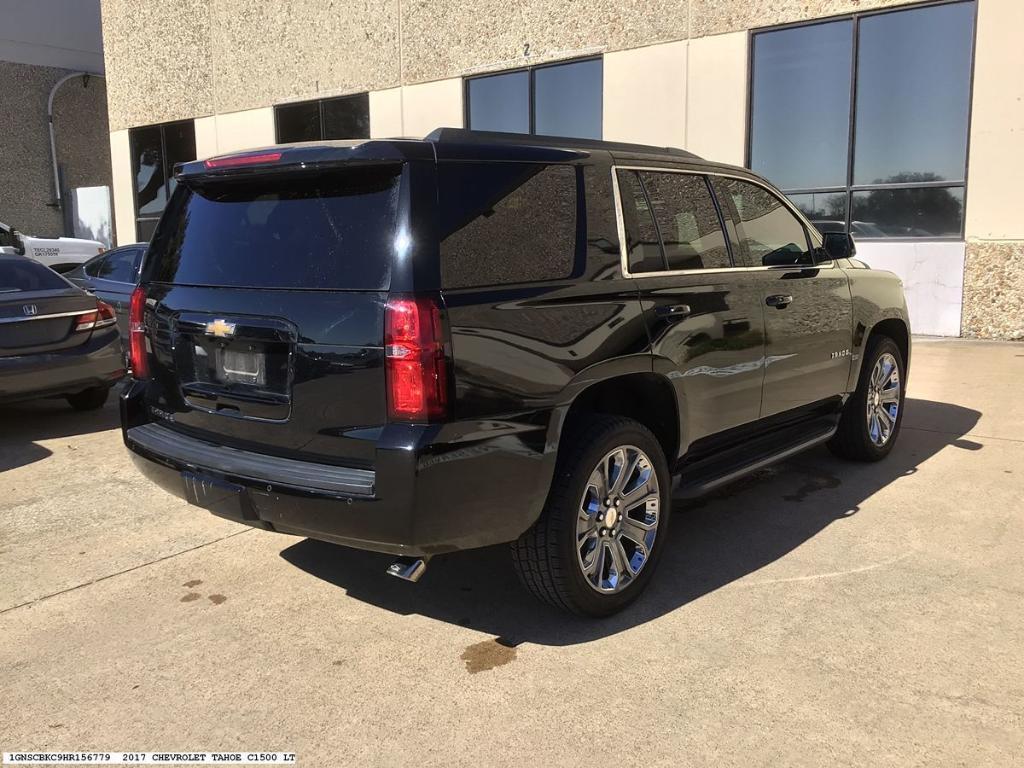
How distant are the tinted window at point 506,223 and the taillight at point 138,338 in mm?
1646

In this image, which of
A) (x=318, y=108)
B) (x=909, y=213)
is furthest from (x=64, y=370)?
(x=318, y=108)

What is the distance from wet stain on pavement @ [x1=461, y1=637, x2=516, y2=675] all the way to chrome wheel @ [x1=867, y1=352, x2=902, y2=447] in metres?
3.28

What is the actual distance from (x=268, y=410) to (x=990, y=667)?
9.03 ft

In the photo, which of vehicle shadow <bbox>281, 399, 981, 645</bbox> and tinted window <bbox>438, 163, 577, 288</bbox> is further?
vehicle shadow <bbox>281, 399, 981, 645</bbox>

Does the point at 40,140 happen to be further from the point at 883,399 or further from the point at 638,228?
the point at 638,228

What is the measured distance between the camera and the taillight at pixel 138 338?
4020 mm

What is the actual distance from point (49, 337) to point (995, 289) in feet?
34.0

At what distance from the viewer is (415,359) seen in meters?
3.02

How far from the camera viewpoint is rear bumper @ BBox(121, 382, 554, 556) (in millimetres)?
3033

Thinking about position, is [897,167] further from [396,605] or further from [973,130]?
[396,605]

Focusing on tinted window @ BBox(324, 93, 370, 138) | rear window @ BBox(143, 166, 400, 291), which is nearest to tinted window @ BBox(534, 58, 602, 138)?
tinted window @ BBox(324, 93, 370, 138)

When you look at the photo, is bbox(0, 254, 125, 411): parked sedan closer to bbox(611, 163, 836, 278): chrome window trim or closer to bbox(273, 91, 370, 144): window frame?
bbox(611, 163, 836, 278): chrome window trim

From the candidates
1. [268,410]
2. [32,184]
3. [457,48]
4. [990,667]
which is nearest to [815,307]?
[990,667]

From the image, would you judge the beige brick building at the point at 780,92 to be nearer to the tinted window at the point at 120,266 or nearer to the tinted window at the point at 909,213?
the tinted window at the point at 909,213
